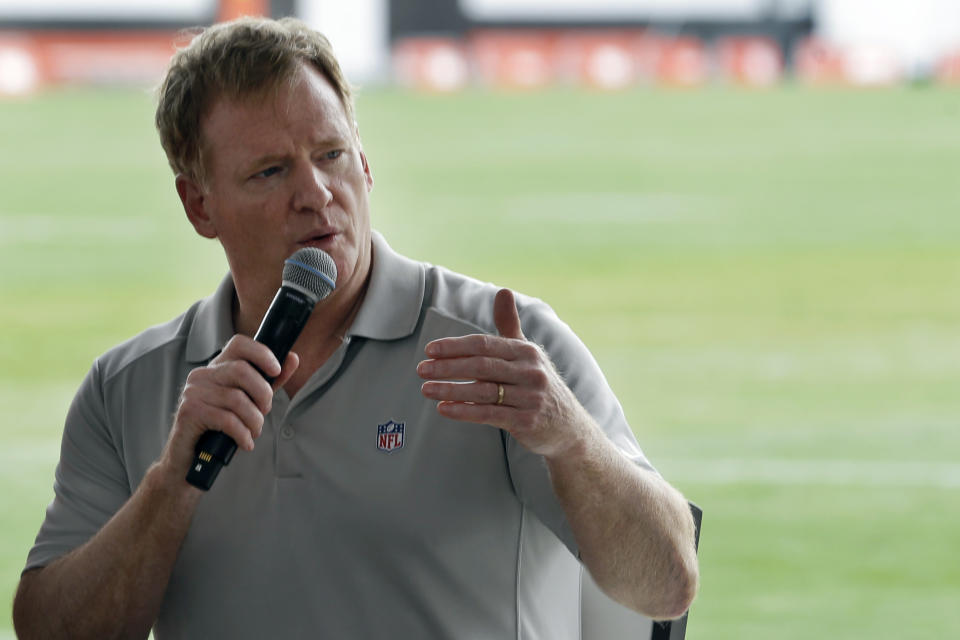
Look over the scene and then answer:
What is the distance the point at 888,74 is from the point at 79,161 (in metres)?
14.7

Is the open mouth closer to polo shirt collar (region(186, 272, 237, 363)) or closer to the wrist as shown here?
polo shirt collar (region(186, 272, 237, 363))

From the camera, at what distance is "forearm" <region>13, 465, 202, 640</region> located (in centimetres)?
217

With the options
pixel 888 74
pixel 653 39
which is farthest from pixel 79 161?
pixel 888 74

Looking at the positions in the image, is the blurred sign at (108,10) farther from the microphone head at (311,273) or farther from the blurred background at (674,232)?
the microphone head at (311,273)

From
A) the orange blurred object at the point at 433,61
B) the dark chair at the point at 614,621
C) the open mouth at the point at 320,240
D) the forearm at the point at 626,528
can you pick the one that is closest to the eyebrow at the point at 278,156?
the open mouth at the point at 320,240

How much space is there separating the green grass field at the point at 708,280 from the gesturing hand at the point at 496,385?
255 cm

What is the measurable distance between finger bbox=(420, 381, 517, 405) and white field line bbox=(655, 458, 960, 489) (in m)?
3.88

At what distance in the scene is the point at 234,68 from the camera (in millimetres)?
2270

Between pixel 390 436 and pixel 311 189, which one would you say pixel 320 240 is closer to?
pixel 311 189

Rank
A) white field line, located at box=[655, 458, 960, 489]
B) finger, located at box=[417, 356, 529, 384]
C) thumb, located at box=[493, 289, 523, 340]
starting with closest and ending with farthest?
finger, located at box=[417, 356, 529, 384]
thumb, located at box=[493, 289, 523, 340]
white field line, located at box=[655, 458, 960, 489]

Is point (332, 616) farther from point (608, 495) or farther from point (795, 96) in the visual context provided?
point (795, 96)

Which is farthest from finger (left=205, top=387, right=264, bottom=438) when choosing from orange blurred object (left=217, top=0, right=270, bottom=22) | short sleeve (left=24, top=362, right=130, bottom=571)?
orange blurred object (left=217, top=0, right=270, bottom=22)

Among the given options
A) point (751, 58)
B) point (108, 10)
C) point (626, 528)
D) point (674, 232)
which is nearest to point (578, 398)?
point (626, 528)

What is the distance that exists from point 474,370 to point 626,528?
35 cm
